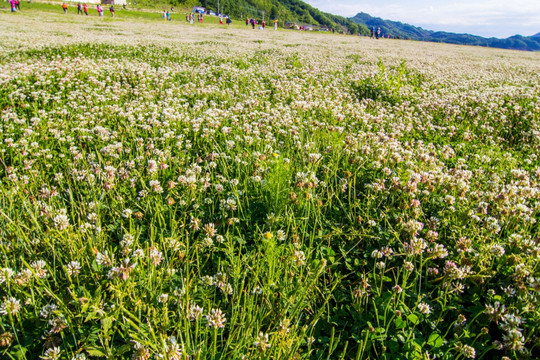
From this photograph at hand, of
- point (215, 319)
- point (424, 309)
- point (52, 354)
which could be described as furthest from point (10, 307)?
point (424, 309)

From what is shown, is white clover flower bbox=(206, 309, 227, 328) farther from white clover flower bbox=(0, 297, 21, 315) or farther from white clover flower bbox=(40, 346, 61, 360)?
white clover flower bbox=(0, 297, 21, 315)

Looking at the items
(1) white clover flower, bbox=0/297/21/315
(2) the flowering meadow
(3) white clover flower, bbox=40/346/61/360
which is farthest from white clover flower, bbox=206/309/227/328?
(1) white clover flower, bbox=0/297/21/315

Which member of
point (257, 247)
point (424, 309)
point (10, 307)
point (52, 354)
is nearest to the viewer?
point (52, 354)

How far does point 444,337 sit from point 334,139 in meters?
3.16

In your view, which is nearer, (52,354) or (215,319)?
(52,354)

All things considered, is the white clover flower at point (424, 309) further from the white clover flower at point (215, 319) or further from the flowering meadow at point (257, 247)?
the white clover flower at point (215, 319)

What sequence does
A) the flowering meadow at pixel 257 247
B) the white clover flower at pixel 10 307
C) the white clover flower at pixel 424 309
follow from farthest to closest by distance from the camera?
the white clover flower at pixel 424 309
the flowering meadow at pixel 257 247
the white clover flower at pixel 10 307

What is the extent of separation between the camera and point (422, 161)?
4.02 metres

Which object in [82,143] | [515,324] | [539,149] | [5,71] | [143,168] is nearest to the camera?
[515,324]

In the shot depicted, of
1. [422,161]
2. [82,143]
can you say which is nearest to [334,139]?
[422,161]

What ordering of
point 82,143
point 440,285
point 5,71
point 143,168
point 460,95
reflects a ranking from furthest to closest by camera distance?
1. point 460,95
2. point 5,71
3. point 82,143
4. point 143,168
5. point 440,285

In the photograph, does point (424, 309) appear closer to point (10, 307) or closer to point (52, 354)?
point (52, 354)

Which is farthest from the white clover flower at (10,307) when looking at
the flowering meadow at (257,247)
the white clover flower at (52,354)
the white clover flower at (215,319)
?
the white clover flower at (215,319)

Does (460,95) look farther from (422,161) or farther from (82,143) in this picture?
(82,143)
